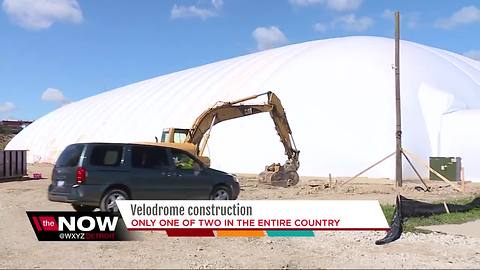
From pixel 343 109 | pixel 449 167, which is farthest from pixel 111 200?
pixel 343 109

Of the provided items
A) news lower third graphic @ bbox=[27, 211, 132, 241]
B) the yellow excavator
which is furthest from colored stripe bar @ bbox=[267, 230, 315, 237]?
the yellow excavator

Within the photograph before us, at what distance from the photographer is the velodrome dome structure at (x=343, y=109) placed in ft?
94.7

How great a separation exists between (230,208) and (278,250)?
3.79ft

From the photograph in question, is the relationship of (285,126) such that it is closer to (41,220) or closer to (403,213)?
(403,213)

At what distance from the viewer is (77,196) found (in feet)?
38.6

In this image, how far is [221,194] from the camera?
1383cm

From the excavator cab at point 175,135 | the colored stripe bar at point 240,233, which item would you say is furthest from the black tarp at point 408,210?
the excavator cab at point 175,135

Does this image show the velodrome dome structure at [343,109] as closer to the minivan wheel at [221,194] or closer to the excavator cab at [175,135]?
the excavator cab at [175,135]

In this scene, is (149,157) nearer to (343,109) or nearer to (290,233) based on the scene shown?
(290,233)

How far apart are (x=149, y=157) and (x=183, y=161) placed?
42.7 inches

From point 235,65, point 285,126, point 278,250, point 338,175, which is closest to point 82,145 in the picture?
point 278,250

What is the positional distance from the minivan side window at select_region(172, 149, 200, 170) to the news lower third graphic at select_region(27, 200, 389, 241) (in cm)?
360

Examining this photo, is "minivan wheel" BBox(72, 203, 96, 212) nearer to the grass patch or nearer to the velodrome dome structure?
the grass patch

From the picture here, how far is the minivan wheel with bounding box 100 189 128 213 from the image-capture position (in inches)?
467
